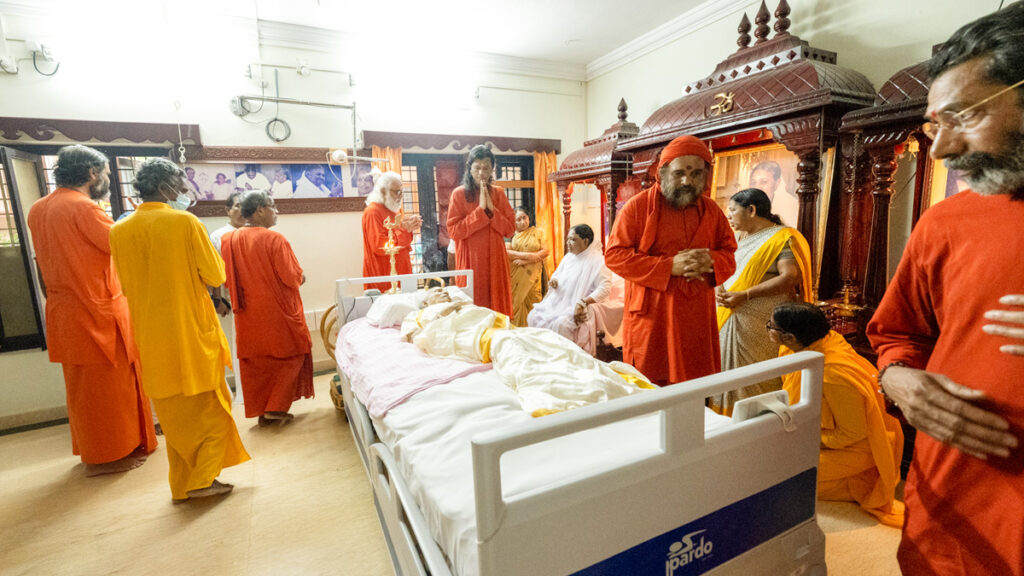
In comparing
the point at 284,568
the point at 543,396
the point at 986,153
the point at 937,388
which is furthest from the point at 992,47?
the point at 284,568

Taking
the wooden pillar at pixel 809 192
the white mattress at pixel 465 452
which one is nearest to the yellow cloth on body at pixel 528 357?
the white mattress at pixel 465 452

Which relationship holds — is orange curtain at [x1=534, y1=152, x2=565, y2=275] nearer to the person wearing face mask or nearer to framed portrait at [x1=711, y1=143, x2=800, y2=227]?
the person wearing face mask

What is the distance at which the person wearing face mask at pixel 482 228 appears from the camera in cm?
377

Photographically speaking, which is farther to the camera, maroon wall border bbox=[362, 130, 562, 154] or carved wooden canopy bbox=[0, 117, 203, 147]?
maroon wall border bbox=[362, 130, 562, 154]

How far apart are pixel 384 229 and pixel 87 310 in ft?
7.10

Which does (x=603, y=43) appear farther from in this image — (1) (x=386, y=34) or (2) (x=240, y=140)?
(2) (x=240, y=140)

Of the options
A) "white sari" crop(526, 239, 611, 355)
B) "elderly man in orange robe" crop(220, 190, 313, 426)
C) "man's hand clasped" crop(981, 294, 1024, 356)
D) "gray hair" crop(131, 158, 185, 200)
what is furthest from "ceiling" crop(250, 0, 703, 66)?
"man's hand clasped" crop(981, 294, 1024, 356)

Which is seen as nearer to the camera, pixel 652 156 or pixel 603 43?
pixel 652 156

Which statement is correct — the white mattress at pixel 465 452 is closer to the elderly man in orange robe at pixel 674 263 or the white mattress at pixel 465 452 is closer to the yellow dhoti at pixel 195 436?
the elderly man in orange robe at pixel 674 263

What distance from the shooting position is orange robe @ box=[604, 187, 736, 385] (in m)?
2.35

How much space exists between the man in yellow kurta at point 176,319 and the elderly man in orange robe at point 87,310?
0.61m

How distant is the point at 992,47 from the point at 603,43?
15.9 feet

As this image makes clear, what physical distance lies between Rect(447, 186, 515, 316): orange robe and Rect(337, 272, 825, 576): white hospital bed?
97.2 inches

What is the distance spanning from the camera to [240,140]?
4.41 meters
